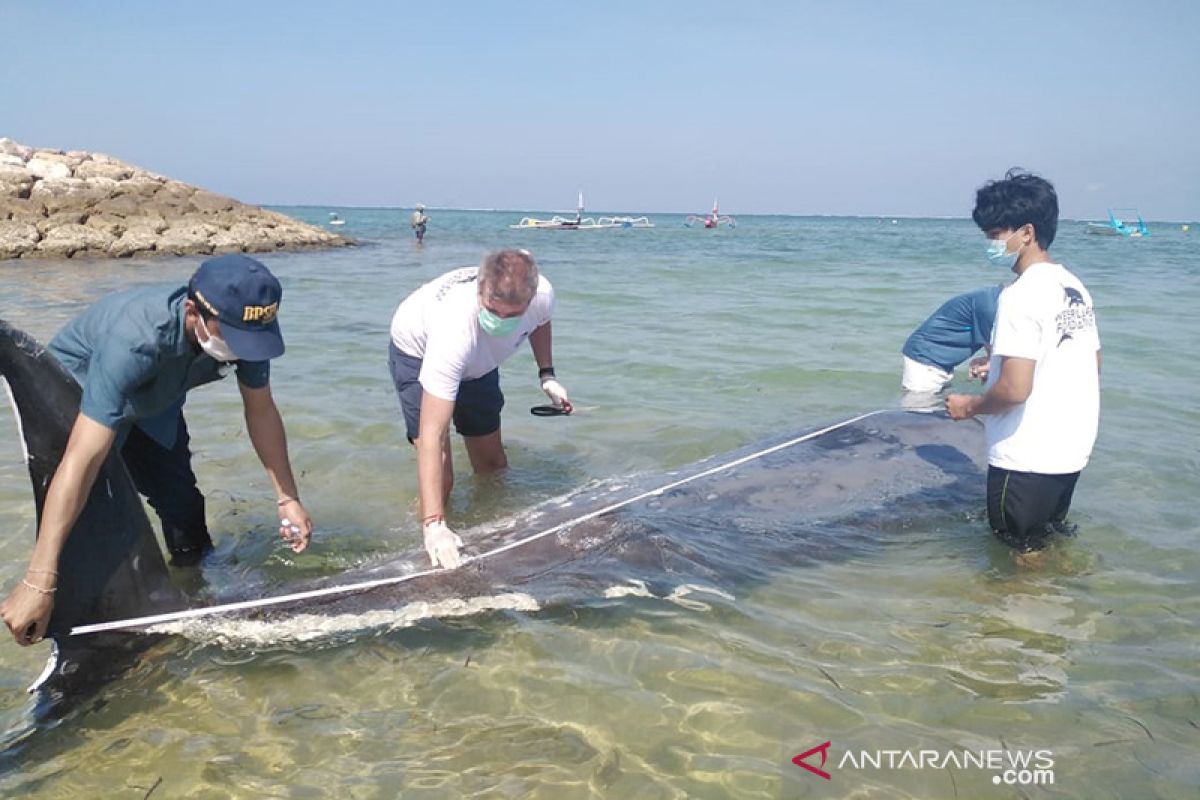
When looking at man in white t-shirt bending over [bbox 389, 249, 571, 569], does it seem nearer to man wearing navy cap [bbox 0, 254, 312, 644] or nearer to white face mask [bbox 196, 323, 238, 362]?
man wearing navy cap [bbox 0, 254, 312, 644]

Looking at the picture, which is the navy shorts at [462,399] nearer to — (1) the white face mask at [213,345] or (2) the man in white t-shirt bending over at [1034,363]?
(1) the white face mask at [213,345]

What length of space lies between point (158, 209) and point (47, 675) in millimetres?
30324

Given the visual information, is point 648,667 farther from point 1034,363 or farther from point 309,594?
point 1034,363

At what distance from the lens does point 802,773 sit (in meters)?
3.09

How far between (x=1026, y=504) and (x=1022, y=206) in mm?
1498

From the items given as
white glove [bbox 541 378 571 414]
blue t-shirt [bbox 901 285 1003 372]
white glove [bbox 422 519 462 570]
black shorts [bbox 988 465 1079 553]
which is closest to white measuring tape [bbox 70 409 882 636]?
white glove [bbox 422 519 462 570]

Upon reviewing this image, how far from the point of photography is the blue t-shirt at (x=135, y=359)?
310cm

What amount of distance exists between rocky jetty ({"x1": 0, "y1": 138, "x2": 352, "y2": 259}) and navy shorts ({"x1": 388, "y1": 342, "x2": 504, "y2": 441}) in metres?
23.1

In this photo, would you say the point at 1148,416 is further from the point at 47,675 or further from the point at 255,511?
the point at 47,675

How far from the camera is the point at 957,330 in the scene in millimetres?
7504

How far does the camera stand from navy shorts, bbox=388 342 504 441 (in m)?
5.29

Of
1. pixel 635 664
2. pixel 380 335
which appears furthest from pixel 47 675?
pixel 380 335

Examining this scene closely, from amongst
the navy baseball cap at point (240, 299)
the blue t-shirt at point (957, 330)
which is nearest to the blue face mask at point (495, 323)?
the navy baseball cap at point (240, 299)

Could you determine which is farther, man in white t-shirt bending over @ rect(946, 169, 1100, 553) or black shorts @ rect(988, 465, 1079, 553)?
black shorts @ rect(988, 465, 1079, 553)
